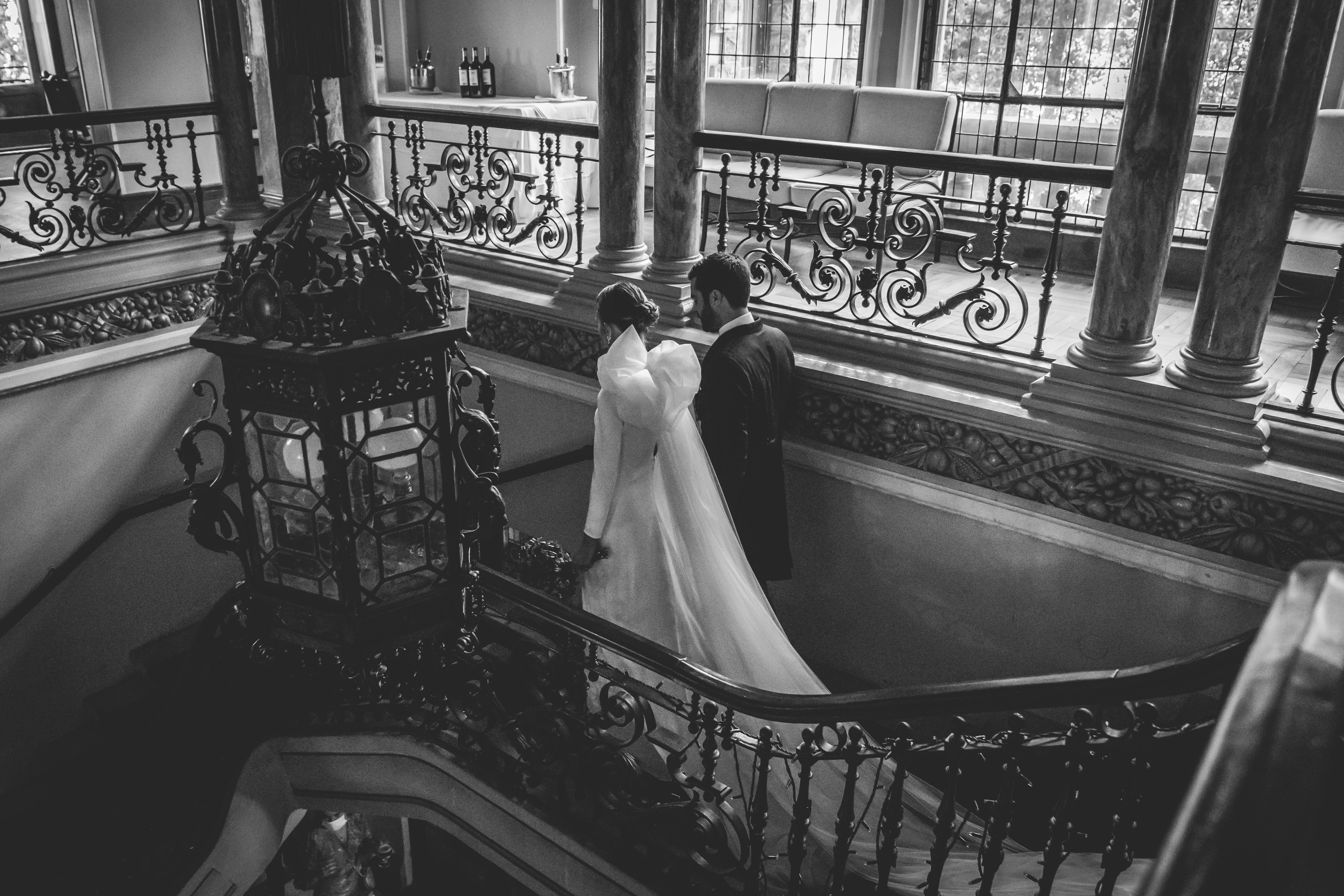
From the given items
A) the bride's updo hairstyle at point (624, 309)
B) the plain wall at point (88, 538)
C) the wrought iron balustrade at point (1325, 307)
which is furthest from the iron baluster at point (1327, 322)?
the plain wall at point (88, 538)

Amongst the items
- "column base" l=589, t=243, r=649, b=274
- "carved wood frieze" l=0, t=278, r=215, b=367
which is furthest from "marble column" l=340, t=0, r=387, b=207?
"column base" l=589, t=243, r=649, b=274

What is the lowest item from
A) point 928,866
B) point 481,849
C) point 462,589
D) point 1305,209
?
point 481,849

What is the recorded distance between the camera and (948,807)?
2453 millimetres

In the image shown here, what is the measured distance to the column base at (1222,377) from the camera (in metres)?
3.75

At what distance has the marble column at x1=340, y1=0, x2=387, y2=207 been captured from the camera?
643cm

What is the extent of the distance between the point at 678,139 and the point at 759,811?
10.9 feet

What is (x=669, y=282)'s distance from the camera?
17.1ft

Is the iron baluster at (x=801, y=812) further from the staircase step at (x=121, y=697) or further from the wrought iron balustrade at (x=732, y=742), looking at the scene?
the staircase step at (x=121, y=697)

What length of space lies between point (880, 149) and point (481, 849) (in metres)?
3.28

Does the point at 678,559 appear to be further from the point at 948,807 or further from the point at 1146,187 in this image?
the point at 1146,187

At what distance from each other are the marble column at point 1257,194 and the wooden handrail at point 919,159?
0.45m

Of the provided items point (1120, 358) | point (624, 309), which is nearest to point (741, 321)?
point (624, 309)

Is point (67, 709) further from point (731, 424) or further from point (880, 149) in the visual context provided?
point (880, 149)

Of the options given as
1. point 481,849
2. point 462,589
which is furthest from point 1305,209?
point 481,849
